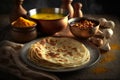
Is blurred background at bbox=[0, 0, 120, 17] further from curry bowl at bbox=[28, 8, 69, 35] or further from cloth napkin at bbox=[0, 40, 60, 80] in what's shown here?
cloth napkin at bbox=[0, 40, 60, 80]

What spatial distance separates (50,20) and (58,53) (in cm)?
27

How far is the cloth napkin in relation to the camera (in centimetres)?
127

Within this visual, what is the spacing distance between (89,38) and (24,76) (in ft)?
1.76

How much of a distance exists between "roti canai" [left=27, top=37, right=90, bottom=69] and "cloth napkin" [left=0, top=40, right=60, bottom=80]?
0.20 ft

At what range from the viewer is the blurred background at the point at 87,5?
2322mm

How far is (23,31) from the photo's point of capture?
157 cm

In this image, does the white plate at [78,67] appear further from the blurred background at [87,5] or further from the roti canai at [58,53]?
the blurred background at [87,5]

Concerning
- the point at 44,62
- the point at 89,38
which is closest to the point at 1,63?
the point at 44,62

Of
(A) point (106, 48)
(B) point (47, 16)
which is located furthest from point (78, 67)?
(B) point (47, 16)

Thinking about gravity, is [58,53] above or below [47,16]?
below

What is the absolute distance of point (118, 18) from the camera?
2.13 metres

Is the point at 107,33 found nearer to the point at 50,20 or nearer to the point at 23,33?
the point at 50,20

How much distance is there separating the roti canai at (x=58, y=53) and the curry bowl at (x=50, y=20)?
0.09 m

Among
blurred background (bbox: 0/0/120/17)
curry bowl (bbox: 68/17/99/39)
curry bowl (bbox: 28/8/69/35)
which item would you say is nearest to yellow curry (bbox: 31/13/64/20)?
curry bowl (bbox: 28/8/69/35)
